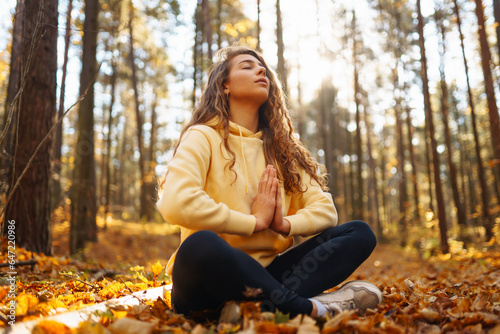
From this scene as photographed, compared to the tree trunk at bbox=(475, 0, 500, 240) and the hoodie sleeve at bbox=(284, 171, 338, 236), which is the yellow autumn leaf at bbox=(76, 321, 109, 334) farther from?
the tree trunk at bbox=(475, 0, 500, 240)

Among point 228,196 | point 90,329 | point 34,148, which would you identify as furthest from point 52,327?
point 34,148

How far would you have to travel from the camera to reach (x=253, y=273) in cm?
179

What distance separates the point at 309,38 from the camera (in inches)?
682

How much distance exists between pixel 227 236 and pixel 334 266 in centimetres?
68

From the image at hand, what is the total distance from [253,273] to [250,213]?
485mm

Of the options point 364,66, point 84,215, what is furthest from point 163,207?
point 364,66

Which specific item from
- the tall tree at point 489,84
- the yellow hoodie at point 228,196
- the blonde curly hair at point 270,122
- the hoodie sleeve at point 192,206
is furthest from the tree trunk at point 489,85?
the hoodie sleeve at point 192,206

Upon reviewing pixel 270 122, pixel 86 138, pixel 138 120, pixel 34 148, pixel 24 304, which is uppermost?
pixel 138 120

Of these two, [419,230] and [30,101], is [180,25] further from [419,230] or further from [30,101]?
[419,230]

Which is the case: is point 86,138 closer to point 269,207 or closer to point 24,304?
point 24,304

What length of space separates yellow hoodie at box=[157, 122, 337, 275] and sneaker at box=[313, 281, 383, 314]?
1.33 ft

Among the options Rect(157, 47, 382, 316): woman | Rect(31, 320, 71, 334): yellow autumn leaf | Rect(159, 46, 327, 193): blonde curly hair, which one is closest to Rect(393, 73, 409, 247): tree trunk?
Rect(159, 46, 327, 193): blonde curly hair

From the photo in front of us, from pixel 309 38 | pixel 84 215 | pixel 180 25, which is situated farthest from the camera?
pixel 309 38

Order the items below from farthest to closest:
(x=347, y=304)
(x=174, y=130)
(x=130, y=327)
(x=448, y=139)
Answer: (x=174, y=130), (x=448, y=139), (x=347, y=304), (x=130, y=327)
